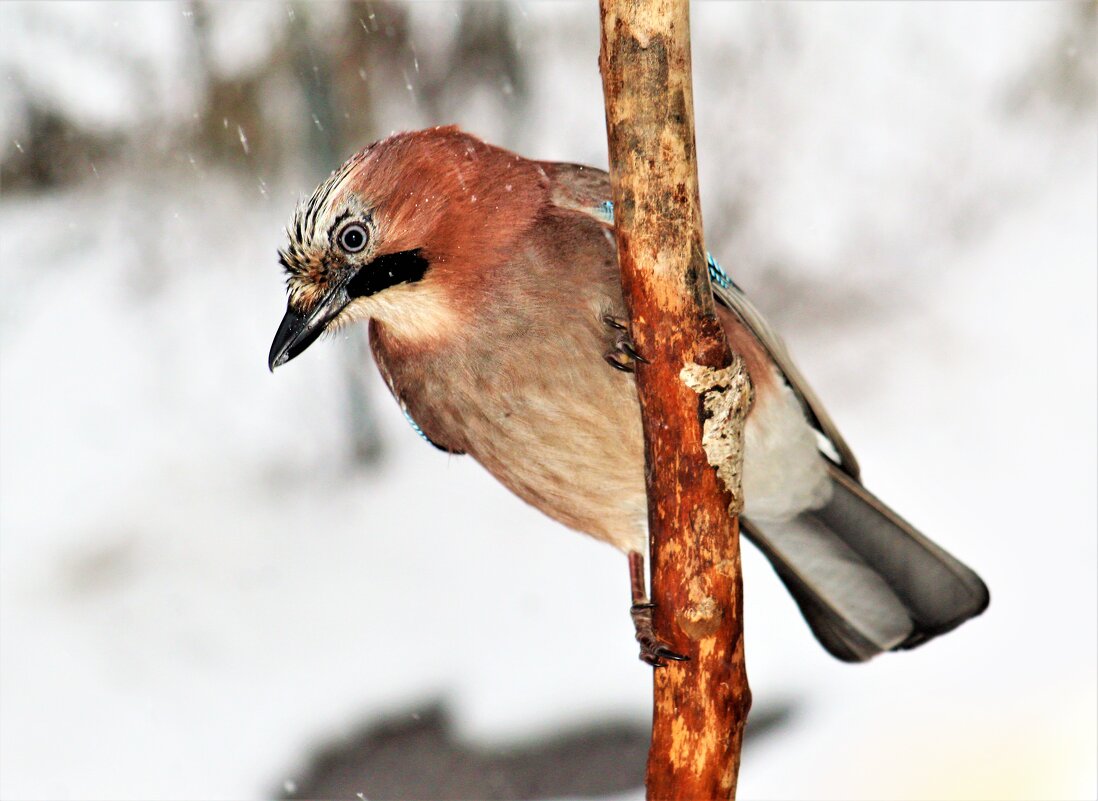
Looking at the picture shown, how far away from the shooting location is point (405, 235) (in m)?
2.17

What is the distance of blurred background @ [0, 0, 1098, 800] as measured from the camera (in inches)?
155

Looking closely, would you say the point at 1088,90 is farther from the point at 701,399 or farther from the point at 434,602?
the point at 701,399

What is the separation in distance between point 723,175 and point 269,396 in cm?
201

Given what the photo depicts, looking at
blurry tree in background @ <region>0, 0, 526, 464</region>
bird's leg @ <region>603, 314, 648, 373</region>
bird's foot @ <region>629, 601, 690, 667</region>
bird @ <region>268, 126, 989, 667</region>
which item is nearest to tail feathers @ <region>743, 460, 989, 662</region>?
bird @ <region>268, 126, 989, 667</region>

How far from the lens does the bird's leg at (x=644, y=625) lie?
78.3 inches

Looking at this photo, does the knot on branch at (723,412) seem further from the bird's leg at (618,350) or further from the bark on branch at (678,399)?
the bird's leg at (618,350)

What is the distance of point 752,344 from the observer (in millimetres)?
2506

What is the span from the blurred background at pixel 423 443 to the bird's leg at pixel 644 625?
4.82 feet

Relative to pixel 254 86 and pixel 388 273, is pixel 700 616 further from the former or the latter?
pixel 254 86

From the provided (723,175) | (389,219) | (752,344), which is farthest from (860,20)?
(389,219)

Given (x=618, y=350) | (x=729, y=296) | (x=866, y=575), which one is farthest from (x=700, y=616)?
(x=866, y=575)

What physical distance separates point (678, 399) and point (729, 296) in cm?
69

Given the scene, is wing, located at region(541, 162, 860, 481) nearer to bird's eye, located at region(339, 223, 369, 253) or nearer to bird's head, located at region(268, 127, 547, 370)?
bird's head, located at region(268, 127, 547, 370)

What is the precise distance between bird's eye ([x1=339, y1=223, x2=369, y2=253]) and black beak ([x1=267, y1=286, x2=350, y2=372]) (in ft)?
0.24
